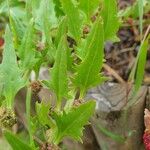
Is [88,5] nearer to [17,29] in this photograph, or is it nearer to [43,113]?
[17,29]

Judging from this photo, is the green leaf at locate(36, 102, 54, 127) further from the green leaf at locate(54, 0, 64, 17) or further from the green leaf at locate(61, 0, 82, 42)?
the green leaf at locate(54, 0, 64, 17)

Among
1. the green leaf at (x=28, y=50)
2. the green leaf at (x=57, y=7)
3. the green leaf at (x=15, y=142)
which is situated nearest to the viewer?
the green leaf at (x=15, y=142)

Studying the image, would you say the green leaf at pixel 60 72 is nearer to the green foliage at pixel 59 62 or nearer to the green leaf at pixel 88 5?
the green foliage at pixel 59 62

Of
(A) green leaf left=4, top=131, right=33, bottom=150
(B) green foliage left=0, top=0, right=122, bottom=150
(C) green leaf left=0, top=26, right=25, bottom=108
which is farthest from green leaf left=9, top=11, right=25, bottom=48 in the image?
(A) green leaf left=4, top=131, right=33, bottom=150

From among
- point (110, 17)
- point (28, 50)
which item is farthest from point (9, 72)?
point (110, 17)

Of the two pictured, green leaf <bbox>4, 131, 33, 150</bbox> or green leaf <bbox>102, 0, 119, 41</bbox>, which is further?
green leaf <bbox>102, 0, 119, 41</bbox>

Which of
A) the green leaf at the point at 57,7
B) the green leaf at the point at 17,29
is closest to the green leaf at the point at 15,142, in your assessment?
the green leaf at the point at 17,29
